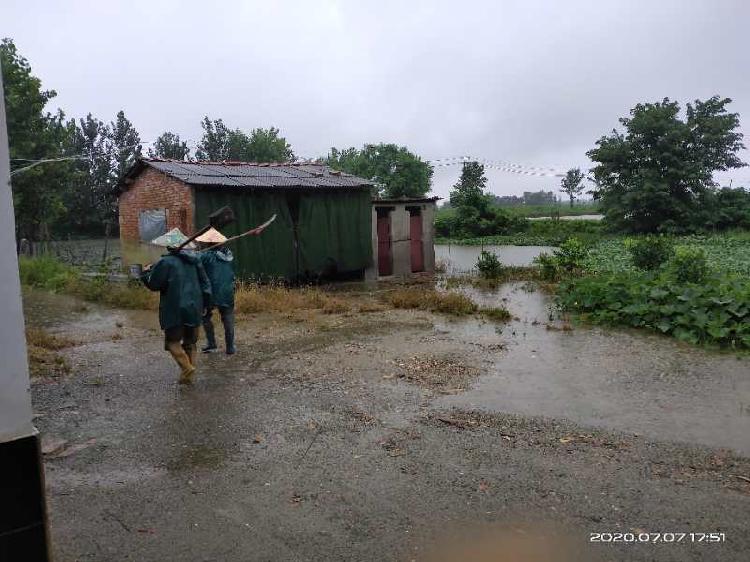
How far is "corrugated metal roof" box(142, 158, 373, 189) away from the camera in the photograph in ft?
46.3

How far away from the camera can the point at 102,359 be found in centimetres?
770

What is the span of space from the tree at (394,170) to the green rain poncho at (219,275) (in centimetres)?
3369

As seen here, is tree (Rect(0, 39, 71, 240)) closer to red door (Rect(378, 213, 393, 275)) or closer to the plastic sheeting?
the plastic sheeting

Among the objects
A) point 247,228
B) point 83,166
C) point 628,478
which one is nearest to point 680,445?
point 628,478

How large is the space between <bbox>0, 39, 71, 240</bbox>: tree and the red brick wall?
4307 mm

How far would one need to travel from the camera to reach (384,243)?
17391 mm

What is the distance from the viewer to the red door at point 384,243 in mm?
17359

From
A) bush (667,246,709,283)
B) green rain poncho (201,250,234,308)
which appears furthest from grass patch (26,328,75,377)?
bush (667,246,709,283)

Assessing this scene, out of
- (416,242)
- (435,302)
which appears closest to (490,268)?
(416,242)

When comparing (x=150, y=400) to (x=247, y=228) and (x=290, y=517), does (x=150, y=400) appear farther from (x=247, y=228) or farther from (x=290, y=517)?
(x=247, y=228)

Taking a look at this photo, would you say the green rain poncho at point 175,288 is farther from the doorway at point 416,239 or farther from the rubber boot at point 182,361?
the doorway at point 416,239

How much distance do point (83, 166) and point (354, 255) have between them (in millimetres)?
20940

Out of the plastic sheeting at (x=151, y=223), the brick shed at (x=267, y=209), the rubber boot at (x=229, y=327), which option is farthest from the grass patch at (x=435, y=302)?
the plastic sheeting at (x=151, y=223)

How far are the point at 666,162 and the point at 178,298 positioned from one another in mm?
31136
